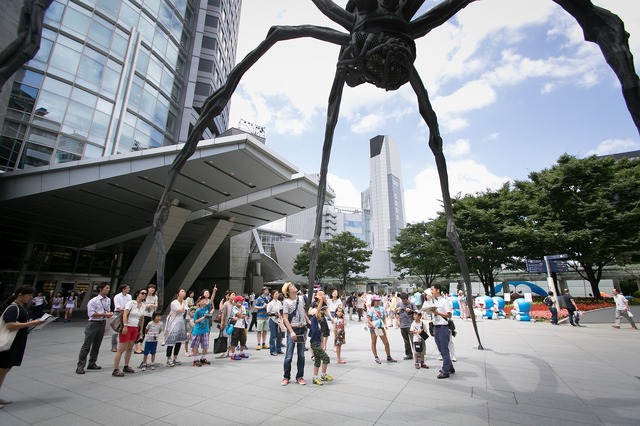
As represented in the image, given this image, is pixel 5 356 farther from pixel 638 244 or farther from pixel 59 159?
pixel 638 244

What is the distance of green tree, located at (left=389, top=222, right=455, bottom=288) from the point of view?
29717mm

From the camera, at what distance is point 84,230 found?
73.6ft

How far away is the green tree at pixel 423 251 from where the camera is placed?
29.7 m

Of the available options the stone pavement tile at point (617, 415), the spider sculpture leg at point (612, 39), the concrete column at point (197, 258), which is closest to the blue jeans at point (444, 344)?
the stone pavement tile at point (617, 415)

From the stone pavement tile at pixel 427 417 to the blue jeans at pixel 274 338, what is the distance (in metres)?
5.30

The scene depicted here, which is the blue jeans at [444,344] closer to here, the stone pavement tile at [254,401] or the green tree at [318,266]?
the stone pavement tile at [254,401]

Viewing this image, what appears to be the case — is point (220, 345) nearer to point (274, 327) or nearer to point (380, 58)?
point (274, 327)

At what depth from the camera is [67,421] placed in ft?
12.7

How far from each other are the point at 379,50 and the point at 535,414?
4.98 metres

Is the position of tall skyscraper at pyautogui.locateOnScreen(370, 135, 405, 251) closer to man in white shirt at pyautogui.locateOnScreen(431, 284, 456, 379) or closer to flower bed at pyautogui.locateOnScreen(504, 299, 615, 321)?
flower bed at pyautogui.locateOnScreen(504, 299, 615, 321)

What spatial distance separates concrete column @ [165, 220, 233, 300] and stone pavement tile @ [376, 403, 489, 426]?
71.0 feet

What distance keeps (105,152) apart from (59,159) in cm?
295

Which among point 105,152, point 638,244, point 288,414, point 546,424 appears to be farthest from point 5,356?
point 638,244

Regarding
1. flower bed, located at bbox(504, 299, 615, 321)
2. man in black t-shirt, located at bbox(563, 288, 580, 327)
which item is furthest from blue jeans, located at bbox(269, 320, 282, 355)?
flower bed, located at bbox(504, 299, 615, 321)
